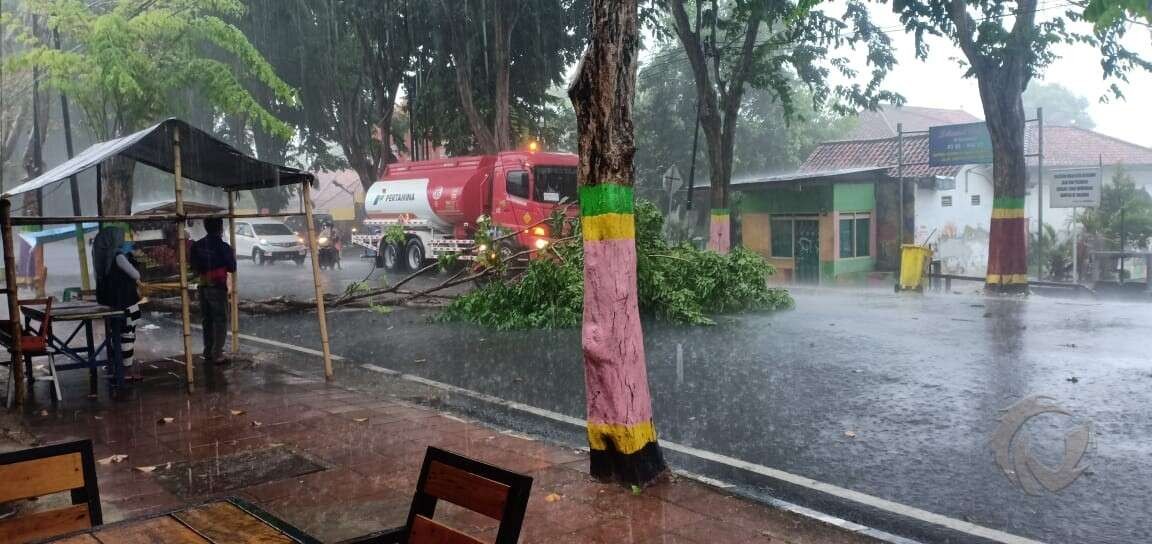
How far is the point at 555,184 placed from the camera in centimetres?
2434

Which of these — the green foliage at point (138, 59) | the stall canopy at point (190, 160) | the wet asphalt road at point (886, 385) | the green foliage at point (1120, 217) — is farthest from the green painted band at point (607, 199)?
the green foliage at point (1120, 217)

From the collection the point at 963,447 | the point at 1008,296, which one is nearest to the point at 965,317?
the point at 1008,296

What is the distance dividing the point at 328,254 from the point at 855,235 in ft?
57.0

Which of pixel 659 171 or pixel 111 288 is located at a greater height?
pixel 659 171

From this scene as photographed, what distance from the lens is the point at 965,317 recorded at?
14.7 metres

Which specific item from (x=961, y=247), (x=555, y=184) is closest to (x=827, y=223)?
(x=961, y=247)

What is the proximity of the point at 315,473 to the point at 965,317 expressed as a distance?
38.6 ft

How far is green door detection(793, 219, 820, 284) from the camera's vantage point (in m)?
28.5

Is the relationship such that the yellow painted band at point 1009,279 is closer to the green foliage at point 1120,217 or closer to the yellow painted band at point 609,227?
the green foliage at point 1120,217

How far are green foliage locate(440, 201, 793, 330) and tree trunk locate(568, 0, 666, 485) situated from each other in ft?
26.2

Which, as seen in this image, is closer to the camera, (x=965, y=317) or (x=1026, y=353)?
(x=1026, y=353)

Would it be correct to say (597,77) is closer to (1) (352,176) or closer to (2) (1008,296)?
(2) (1008,296)

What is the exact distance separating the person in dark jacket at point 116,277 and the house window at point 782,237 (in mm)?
23292

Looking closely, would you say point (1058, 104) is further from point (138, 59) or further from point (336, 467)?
point (336, 467)
